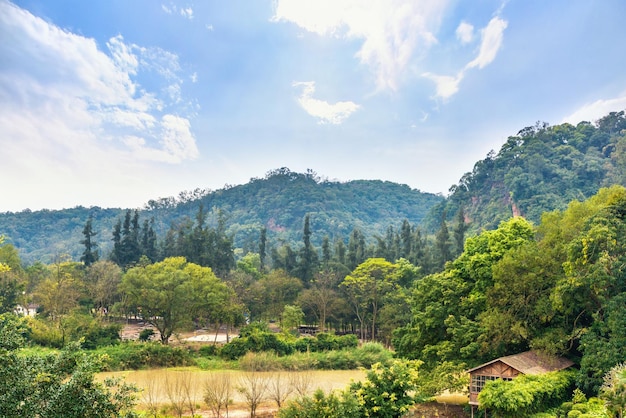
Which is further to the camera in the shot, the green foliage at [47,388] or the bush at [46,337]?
the bush at [46,337]

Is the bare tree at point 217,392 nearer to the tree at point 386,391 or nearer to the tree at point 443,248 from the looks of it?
the tree at point 386,391

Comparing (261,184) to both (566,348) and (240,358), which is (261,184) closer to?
(240,358)

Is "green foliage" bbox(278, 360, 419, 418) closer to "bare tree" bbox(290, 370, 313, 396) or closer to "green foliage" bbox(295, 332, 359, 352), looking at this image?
"bare tree" bbox(290, 370, 313, 396)

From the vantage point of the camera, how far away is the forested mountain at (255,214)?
306ft

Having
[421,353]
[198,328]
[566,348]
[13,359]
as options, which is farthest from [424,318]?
[198,328]

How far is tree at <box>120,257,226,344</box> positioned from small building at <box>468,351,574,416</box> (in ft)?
65.3

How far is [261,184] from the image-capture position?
376 ft

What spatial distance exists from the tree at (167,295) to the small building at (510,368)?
65.3 ft

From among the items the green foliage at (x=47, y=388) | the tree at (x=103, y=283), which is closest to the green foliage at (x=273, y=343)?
the tree at (x=103, y=283)

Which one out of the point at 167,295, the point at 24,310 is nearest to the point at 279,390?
the point at 167,295

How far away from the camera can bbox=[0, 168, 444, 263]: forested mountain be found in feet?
306

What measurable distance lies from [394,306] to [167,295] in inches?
637

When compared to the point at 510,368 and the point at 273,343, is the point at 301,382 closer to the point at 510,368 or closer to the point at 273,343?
the point at 510,368

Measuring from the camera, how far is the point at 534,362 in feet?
50.6
